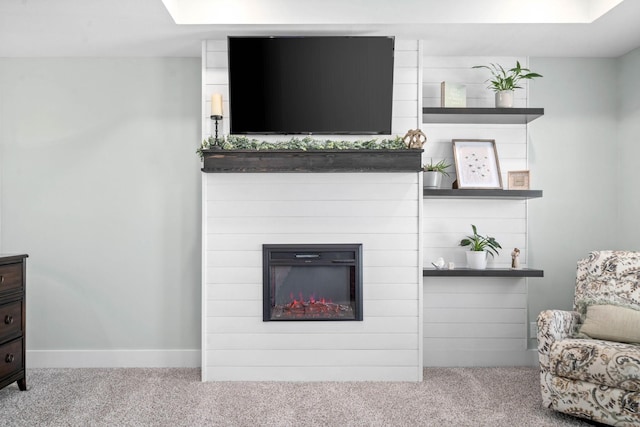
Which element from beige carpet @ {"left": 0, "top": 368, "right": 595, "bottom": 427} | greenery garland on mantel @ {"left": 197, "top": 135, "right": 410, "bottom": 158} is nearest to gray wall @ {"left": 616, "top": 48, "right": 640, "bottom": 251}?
beige carpet @ {"left": 0, "top": 368, "right": 595, "bottom": 427}

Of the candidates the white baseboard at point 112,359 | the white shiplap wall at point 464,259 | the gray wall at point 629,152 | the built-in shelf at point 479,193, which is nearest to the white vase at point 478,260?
the white shiplap wall at point 464,259

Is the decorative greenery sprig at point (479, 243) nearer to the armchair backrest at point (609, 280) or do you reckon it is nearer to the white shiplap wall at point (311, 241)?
the white shiplap wall at point (311, 241)

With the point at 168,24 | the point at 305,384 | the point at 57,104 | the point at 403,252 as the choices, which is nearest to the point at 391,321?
the point at 403,252

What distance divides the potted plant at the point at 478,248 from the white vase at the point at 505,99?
0.90m

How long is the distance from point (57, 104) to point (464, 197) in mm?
3178

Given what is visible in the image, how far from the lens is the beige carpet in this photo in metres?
2.69

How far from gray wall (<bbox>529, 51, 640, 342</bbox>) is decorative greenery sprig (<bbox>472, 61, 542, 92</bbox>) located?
7.3 inches

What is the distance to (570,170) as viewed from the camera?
3775 millimetres

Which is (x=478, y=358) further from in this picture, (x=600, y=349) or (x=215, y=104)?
(x=215, y=104)

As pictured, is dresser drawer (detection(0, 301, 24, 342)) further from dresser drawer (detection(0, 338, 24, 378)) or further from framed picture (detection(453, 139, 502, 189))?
framed picture (detection(453, 139, 502, 189))

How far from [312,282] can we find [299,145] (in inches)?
37.6

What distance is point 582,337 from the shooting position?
2.70 m

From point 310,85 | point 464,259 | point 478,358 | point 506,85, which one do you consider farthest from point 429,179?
point 478,358

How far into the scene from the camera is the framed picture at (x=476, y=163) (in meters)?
3.61
